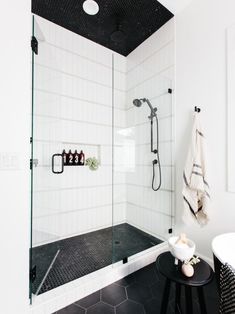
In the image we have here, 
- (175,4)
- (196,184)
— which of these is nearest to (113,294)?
(196,184)

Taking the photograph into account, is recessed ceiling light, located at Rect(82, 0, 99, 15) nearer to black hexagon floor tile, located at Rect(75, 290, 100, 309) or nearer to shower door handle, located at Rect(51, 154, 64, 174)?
shower door handle, located at Rect(51, 154, 64, 174)

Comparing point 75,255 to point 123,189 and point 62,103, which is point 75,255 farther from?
point 62,103

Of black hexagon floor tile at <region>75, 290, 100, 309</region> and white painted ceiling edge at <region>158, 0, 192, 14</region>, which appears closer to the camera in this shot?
black hexagon floor tile at <region>75, 290, 100, 309</region>

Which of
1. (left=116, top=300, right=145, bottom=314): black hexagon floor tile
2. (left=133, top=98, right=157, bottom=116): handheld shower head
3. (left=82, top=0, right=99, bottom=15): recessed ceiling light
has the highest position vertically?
(left=82, top=0, right=99, bottom=15): recessed ceiling light

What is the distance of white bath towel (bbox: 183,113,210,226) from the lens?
1.75 meters

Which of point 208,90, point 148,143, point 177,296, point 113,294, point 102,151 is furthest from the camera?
point 102,151

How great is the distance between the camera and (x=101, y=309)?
1354mm

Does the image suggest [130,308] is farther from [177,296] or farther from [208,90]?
[208,90]

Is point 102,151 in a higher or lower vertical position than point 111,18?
lower

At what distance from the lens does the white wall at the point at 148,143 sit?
2.32 m

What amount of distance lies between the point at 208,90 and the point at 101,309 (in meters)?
2.18

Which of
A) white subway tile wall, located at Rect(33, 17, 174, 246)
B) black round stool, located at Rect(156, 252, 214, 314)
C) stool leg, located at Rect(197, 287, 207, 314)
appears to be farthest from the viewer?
white subway tile wall, located at Rect(33, 17, 174, 246)

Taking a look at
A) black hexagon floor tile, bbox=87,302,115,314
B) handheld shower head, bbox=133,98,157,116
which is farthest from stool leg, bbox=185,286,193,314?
handheld shower head, bbox=133,98,157,116

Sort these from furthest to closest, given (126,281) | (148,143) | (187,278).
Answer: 1. (148,143)
2. (126,281)
3. (187,278)
